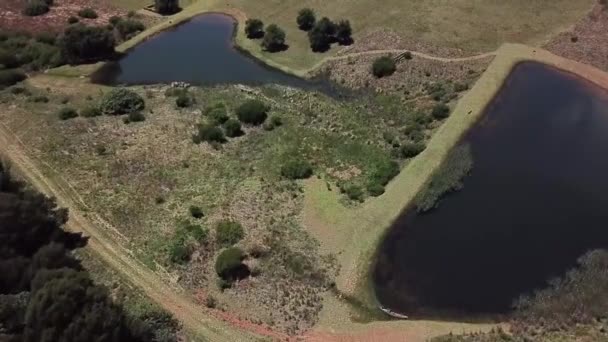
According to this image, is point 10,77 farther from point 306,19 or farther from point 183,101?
point 306,19

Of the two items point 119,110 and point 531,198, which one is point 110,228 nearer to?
point 119,110

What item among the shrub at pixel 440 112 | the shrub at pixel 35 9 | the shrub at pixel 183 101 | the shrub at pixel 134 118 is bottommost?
the shrub at pixel 35 9

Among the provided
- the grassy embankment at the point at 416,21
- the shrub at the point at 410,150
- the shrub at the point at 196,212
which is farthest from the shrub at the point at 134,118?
the shrub at the point at 410,150

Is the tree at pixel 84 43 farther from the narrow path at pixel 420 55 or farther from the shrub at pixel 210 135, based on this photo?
the narrow path at pixel 420 55

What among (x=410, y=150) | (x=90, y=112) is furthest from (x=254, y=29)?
(x=410, y=150)

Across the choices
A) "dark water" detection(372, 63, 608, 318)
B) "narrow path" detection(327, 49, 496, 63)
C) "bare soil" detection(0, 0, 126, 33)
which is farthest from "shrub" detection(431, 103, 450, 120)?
"bare soil" detection(0, 0, 126, 33)

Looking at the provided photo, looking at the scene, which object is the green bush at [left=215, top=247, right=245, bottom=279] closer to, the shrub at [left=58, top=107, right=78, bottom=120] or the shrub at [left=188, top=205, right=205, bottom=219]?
the shrub at [left=188, top=205, right=205, bottom=219]
